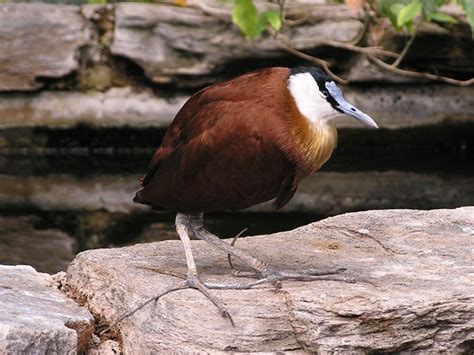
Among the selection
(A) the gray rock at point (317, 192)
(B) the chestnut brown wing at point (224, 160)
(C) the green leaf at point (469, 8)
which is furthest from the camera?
(A) the gray rock at point (317, 192)

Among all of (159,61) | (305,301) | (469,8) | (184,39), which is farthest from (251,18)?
(305,301)

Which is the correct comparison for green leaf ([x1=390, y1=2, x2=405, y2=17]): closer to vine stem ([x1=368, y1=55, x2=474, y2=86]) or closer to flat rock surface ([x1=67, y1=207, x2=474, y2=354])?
vine stem ([x1=368, y1=55, x2=474, y2=86])

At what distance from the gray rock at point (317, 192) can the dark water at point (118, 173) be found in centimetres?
2

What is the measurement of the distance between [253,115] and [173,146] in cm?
35

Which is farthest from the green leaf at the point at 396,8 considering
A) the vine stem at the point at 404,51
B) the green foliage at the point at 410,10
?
the vine stem at the point at 404,51

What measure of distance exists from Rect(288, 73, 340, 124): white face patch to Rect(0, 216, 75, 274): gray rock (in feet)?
7.93

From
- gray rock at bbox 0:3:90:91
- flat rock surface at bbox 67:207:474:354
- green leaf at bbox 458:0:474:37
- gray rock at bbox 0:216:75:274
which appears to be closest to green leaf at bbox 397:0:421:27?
green leaf at bbox 458:0:474:37

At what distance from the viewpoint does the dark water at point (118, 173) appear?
234 inches

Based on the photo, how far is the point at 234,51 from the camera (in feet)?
24.3

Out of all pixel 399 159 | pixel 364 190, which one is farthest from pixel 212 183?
pixel 399 159

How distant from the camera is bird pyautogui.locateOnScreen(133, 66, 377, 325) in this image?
3180 millimetres

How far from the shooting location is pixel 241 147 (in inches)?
127

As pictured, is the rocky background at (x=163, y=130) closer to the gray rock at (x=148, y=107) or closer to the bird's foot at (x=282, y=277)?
the gray rock at (x=148, y=107)

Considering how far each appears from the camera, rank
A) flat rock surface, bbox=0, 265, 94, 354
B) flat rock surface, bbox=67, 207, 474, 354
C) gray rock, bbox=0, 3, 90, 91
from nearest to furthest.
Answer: flat rock surface, bbox=0, 265, 94, 354 < flat rock surface, bbox=67, 207, 474, 354 < gray rock, bbox=0, 3, 90, 91
